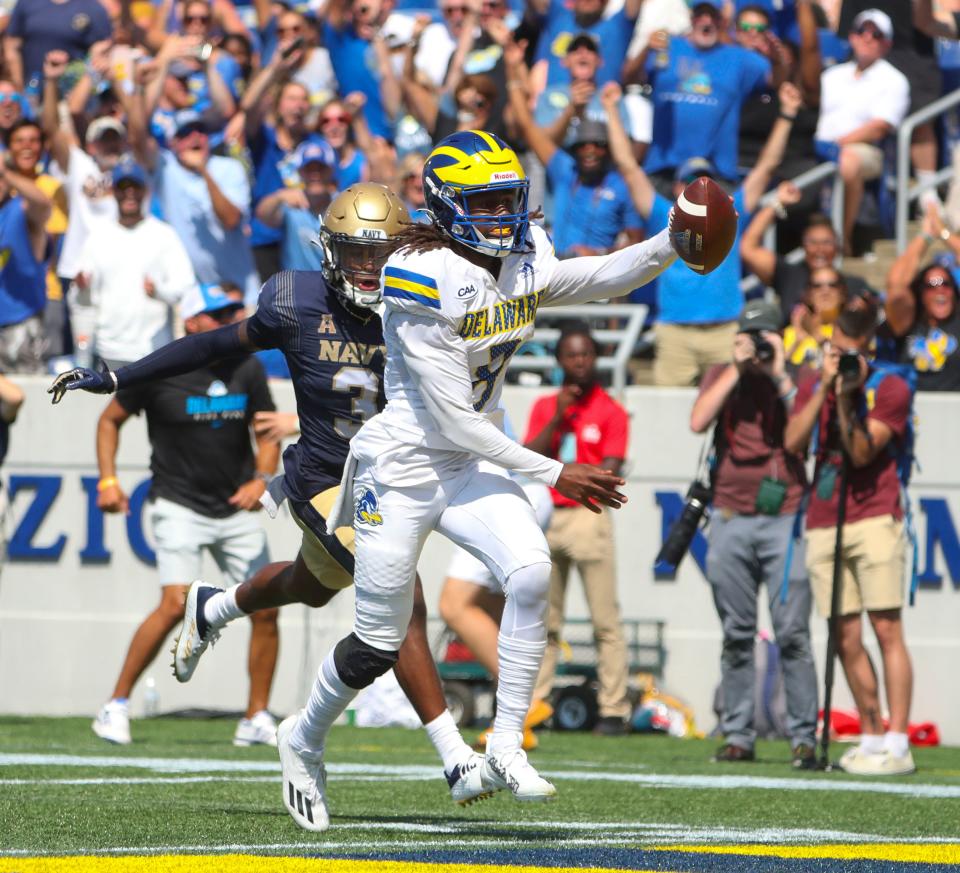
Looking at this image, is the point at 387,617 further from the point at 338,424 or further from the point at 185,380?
the point at 185,380

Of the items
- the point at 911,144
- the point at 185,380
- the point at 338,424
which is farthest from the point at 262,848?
the point at 911,144

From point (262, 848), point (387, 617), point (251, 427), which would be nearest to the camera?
point (262, 848)

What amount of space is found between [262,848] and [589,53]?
8.15m

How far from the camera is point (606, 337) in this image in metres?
11.8

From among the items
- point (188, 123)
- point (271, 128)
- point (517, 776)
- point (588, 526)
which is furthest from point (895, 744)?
point (271, 128)

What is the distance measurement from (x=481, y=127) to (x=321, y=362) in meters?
6.64

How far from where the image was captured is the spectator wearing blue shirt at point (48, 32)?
14.4m

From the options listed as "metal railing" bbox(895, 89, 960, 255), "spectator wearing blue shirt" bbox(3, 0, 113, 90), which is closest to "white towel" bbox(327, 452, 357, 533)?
"metal railing" bbox(895, 89, 960, 255)

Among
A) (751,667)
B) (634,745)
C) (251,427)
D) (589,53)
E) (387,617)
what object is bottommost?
(634,745)

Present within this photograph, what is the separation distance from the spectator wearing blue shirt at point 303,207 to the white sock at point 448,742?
6.56 metres

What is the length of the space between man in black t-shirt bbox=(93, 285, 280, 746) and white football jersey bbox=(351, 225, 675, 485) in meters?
3.85

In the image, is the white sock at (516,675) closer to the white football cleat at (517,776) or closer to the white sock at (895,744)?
the white football cleat at (517,776)

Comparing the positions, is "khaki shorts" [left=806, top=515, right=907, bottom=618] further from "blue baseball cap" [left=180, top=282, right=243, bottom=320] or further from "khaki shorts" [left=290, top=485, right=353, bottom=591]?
"khaki shorts" [left=290, top=485, right=353, bottom=591]

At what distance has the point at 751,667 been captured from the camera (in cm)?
919
